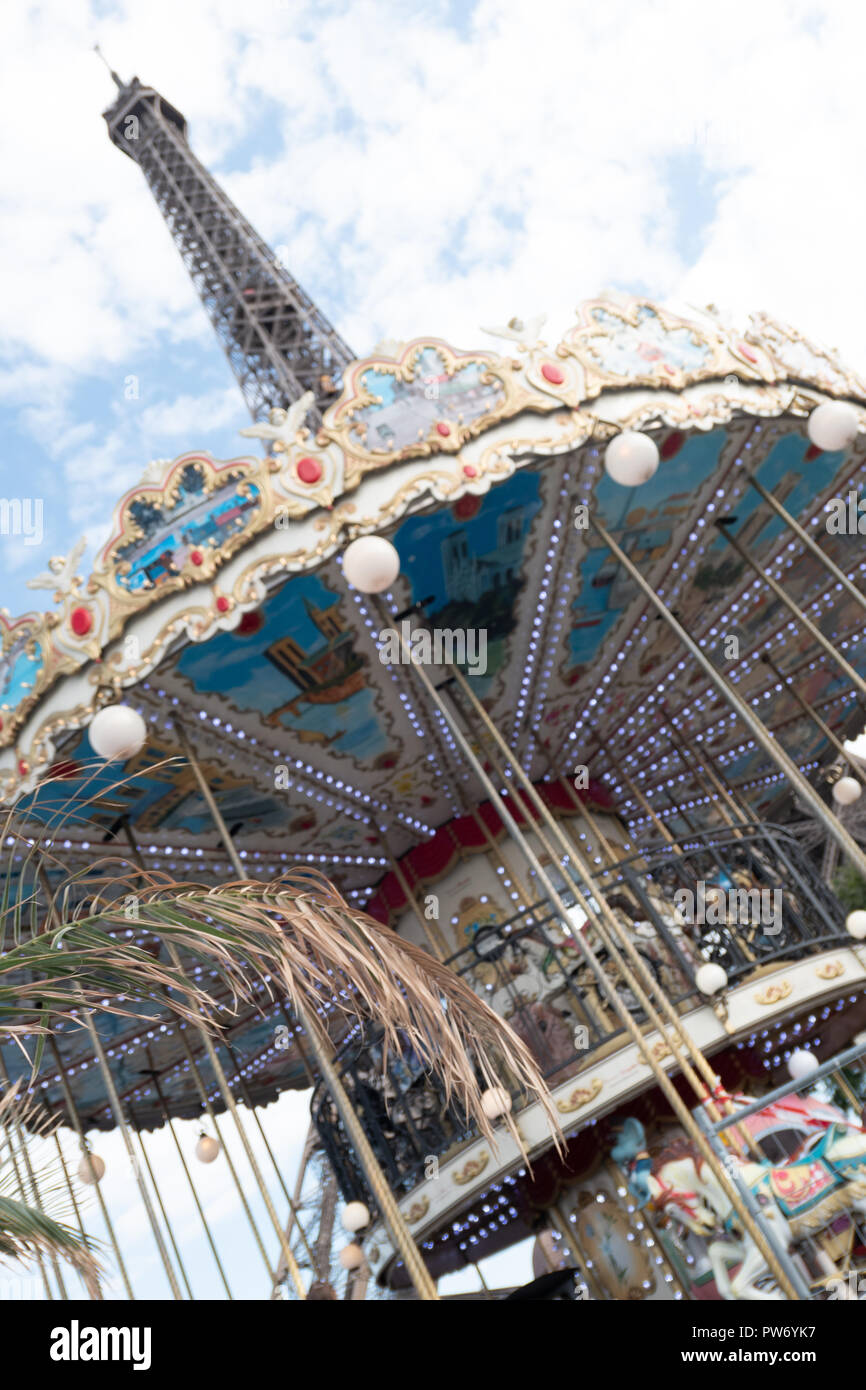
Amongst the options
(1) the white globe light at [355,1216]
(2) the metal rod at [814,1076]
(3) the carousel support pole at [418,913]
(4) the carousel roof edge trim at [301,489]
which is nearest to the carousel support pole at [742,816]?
(3) the carousel support pole at [418,913]

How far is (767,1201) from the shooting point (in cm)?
477

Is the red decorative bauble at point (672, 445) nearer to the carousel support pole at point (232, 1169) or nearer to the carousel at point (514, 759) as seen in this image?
the carousel at point (514, 759)

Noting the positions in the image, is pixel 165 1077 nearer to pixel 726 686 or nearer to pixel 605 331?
pixel 726 686

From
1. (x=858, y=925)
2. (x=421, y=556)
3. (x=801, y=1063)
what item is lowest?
(x=801, y=1063)

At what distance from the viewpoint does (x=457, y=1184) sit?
6.64 meters

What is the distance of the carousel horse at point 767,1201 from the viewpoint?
4.72 meters

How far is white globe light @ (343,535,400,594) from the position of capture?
540 centimetres

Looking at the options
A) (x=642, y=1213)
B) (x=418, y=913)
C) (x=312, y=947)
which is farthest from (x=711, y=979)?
(x=312, y=947)

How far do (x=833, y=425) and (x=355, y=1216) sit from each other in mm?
6270

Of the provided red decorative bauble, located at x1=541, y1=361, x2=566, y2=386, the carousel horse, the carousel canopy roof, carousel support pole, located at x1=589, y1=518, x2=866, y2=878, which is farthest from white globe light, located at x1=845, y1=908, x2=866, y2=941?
red decorative bauble, located at x1=541, y1=361, x2=566, y2=386

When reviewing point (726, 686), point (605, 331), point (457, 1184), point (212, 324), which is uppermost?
point (212, 324)

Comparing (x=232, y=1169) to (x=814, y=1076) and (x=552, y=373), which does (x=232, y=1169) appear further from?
(x=552, y=373)

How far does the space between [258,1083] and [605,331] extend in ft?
32.5
